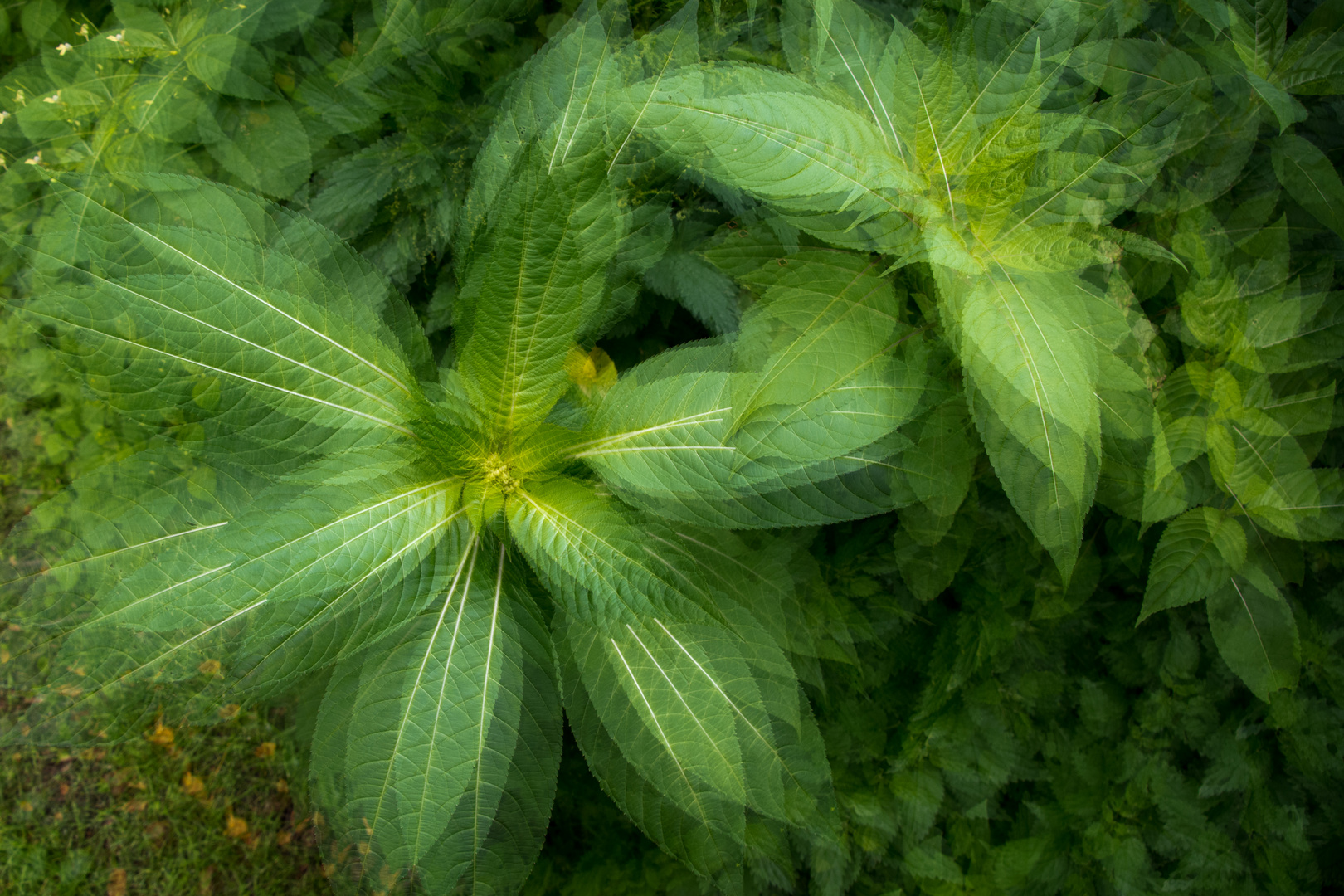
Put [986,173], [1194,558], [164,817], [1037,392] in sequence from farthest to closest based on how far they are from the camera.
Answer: [164,817]
[1194,558]
[986,173]
[1037,392]

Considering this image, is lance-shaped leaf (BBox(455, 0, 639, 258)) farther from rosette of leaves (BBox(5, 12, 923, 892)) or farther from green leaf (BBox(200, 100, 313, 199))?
green leaf (BBox(200, 100, 313, 199))

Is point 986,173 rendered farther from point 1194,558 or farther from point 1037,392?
point 1194,558

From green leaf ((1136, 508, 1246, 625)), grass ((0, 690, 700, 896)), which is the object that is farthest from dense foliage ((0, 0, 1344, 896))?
grass ((0, 690, 700, 896))

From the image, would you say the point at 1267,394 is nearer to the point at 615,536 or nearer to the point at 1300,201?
the point at 1300,201

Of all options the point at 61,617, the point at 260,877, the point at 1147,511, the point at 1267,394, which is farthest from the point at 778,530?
the point at 260,877

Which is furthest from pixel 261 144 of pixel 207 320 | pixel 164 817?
pixel 164 817

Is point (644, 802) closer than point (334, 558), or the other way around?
point (334, 558)

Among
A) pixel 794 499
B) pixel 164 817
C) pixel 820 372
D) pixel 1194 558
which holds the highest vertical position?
pixel 820 372

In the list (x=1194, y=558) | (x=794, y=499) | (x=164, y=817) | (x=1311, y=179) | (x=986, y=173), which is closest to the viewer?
(x=986, y=173)

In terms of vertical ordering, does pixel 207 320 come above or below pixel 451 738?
above
